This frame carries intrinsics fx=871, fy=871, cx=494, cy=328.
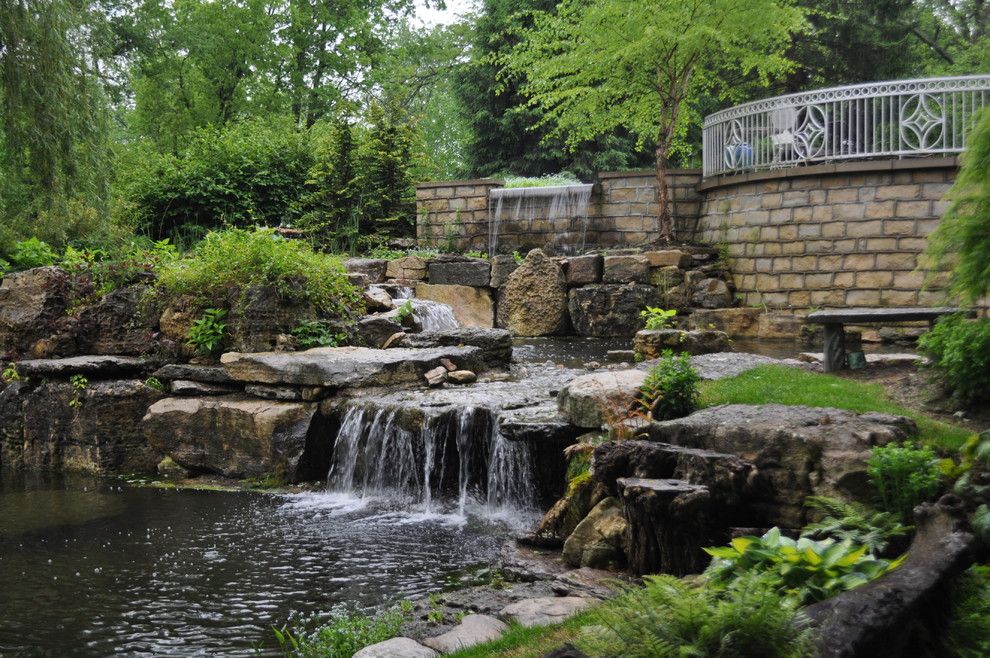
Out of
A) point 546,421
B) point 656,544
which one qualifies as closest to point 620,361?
point 546,421

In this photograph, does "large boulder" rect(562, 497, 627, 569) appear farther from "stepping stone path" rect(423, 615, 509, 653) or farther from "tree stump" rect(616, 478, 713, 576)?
"stepping stone path" rect(423, 615, 509, 653)

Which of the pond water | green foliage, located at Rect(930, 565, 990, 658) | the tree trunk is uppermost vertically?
the tree trunk

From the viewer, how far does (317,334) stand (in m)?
10.1

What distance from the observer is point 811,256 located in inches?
533

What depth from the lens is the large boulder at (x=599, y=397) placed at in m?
6.79

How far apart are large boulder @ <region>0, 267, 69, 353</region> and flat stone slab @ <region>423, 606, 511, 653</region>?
27.6 feet

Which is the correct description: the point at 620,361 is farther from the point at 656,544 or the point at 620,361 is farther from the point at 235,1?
the point at 235,1

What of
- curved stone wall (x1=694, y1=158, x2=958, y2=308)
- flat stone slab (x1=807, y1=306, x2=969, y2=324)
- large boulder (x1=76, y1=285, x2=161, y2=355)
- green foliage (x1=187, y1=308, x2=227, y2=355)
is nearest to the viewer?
flat stone slab (x1=807, y1=306, x2=969, y2=324)

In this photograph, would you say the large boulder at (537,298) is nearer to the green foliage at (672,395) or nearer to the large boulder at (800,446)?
the green foliage at (672,395)

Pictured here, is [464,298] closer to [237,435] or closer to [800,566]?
[237,435]

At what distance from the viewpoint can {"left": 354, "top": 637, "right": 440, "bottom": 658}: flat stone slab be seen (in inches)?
164

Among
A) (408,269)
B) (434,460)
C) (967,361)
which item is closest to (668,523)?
(967,361)

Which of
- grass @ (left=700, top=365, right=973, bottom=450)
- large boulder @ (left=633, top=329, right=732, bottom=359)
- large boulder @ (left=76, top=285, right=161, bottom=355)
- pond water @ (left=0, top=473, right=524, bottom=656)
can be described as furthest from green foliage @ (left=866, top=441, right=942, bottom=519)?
large boulder @ (left=76, top=285, right=161, bottom=355)

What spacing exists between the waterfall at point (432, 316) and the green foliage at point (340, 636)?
22.7ft
